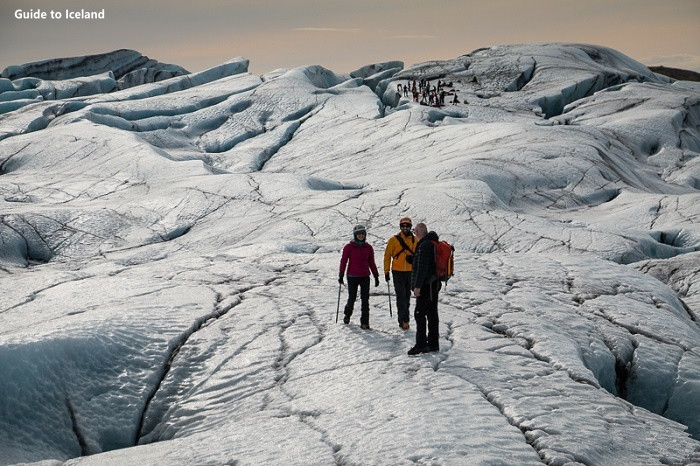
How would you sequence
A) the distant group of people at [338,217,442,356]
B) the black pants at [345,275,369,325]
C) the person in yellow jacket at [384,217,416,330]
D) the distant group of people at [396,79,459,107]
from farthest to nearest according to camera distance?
the distant group of people at [396,79,459,107]
the black pants at [345,275,369,325]
the person in yellow jacket at [384,217,416,330]
the distant group of people at [338,217,442,356]

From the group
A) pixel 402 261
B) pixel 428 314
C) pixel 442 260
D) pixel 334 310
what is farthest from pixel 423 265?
pixel 334 310

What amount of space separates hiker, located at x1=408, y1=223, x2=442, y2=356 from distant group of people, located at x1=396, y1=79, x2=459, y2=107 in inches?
1492

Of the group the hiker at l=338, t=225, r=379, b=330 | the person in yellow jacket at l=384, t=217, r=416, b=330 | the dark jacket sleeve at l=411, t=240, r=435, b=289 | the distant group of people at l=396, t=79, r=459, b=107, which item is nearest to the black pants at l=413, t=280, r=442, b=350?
the dark jacket sleeve at l=411, t=240, r=435, b=289

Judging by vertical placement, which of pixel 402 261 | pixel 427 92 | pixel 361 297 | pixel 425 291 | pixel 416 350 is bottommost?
pixel 416 350

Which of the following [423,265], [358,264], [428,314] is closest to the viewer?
[423,265]

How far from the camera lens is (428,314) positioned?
8844 millimetres

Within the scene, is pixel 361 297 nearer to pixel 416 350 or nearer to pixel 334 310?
pixel 334 310

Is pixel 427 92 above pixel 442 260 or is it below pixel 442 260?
above

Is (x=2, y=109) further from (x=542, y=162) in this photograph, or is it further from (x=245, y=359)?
(x=245, y=359)

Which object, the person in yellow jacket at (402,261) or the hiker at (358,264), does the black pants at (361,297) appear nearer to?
the hiker at (358,264)

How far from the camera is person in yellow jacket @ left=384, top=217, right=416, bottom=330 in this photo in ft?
32.4

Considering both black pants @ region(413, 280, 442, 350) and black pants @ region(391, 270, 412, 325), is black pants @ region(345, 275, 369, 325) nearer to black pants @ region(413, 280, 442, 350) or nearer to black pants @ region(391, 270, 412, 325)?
black pants @ region(391, 270, 412, 325)

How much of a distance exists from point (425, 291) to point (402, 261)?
4.19 ft

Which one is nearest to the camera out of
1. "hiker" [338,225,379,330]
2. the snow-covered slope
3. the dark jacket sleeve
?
the snow-covered slope
